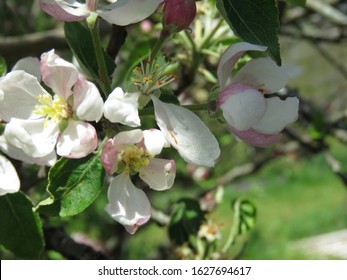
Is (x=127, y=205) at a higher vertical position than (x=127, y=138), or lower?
lower

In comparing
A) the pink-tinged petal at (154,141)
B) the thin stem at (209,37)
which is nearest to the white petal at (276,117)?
the pink-tinged petal at (154,141)

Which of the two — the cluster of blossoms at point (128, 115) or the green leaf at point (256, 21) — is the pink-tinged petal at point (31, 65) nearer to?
the cluster of blossoms at point (128, 115)

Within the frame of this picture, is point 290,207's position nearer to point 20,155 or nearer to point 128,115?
point 20,155

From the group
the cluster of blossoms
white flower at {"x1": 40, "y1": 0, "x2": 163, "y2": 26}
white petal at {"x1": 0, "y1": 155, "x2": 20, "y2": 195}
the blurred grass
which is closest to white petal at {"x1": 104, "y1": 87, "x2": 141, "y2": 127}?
the cluster of blossoms

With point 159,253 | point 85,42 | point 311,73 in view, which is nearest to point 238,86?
point 85,42

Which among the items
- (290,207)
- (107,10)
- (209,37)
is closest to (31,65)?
(107,10)
